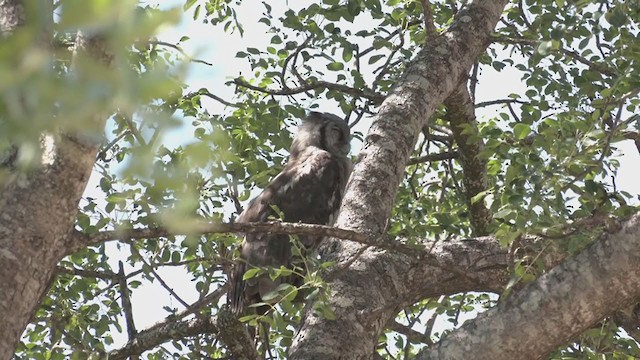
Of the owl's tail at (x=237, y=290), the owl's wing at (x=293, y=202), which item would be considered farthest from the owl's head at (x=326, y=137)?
the owl's tail at (x=237, y=290)

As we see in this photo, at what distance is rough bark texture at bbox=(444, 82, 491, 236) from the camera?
Result: 5.14m

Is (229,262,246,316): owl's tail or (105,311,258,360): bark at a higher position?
(229,262,246,316): owl's tail

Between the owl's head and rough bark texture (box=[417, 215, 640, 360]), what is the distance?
11.9 feet

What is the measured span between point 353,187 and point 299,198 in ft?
6.05

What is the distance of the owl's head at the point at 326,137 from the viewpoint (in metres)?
6.51

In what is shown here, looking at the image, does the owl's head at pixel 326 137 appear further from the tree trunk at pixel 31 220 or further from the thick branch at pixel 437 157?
the tree trunk at pixel 31 220

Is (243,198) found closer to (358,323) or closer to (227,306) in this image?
(227,306)

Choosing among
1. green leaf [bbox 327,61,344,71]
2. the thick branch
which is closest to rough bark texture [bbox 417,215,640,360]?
green leaf [bbox 327,61,344,71]

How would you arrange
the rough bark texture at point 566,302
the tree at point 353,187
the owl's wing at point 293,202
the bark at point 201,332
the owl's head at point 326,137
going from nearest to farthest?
1. the tree at point 353,187
2. the rough bark texture at point 566,302
3. the bark at point 201,332
4. the owl's wing at point 293,202
5. the owl's head at point 326,137

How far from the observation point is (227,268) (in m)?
4.62

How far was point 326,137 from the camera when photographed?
6.61m

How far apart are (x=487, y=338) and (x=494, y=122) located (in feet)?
10.4

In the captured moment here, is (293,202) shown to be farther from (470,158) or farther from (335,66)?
(470,158)

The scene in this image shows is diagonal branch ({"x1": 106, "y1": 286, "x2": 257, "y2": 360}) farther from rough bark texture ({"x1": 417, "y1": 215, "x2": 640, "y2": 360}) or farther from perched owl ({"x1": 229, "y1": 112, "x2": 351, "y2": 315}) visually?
rough bark texture ({"x1": 417, "y1": 215, "x2": 640, "y2": 360})
